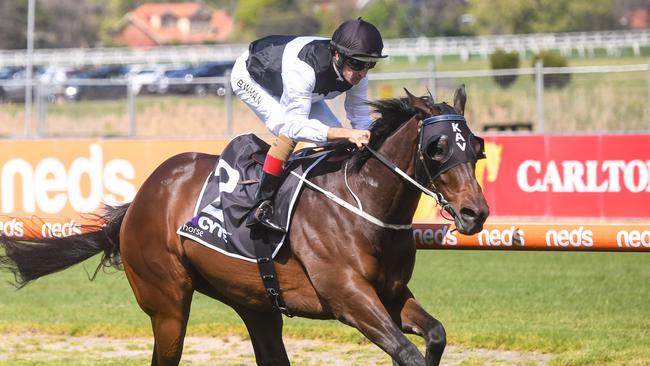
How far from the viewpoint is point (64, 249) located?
23.4 ft

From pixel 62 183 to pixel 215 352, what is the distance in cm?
819

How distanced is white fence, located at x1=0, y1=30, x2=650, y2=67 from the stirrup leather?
43553mm

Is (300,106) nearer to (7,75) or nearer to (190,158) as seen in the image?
(190,158)

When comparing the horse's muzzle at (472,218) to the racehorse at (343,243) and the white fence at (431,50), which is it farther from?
the white fence at (431,50)

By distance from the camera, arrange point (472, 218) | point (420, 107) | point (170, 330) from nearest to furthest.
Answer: point (472, 218) → point (420, 107) → point (170, 330)

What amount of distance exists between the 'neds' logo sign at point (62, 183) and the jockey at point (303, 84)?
9740mm

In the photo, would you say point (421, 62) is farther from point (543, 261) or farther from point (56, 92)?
point (543, 261)

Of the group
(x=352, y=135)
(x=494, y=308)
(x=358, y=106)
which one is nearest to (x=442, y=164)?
(x=352, y=135)

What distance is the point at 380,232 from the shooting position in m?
5.60

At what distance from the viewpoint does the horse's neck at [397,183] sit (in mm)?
5605

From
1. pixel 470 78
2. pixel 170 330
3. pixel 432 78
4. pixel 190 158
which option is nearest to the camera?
pixel 170 330

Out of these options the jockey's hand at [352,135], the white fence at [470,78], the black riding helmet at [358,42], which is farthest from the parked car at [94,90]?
the jockey's hand at [352,135]

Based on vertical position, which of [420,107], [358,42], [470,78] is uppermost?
[358,42]

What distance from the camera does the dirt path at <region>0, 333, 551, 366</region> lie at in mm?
7984
